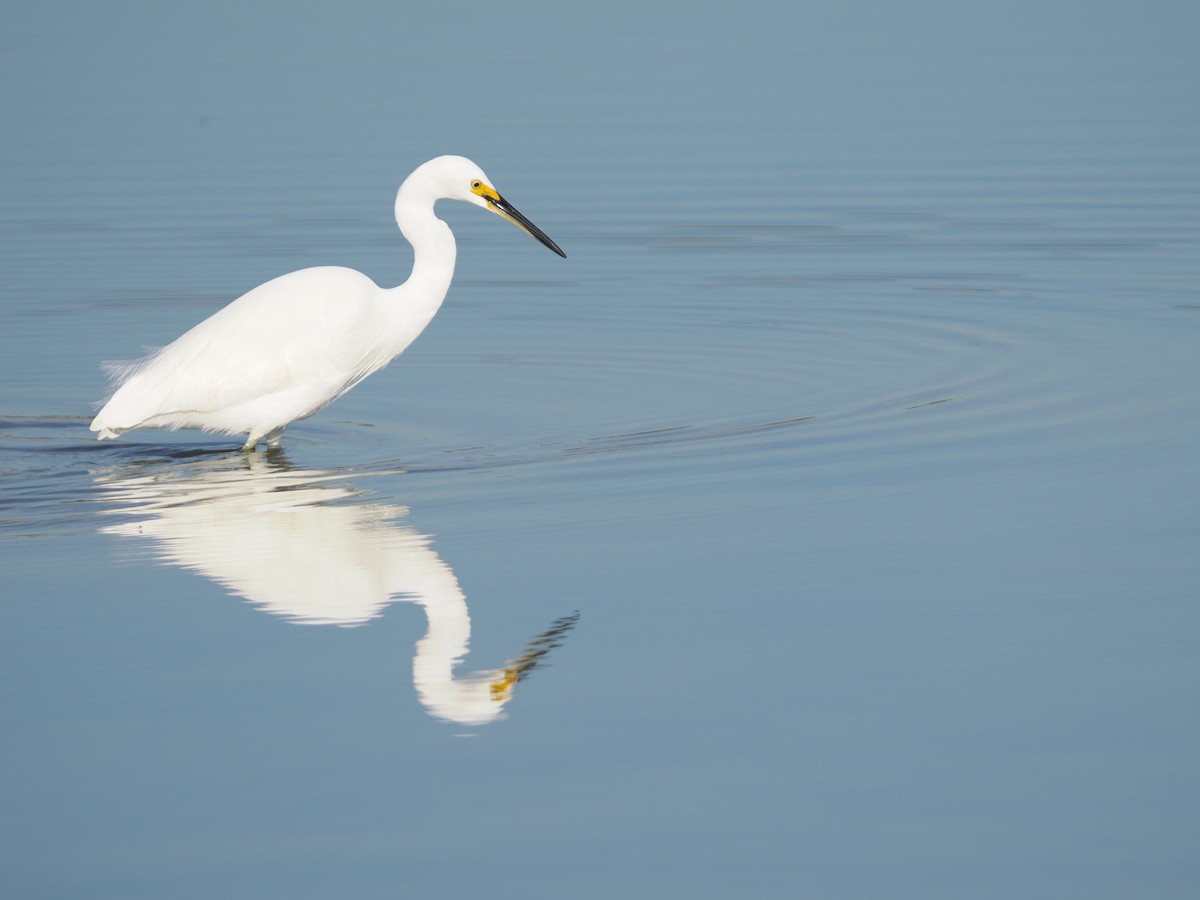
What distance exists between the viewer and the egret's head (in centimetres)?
1037

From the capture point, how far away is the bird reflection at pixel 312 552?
644 cm

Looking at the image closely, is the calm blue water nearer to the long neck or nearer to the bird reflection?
the bird reflection

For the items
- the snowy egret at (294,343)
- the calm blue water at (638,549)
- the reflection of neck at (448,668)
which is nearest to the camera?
the calm blue water at (638,549)

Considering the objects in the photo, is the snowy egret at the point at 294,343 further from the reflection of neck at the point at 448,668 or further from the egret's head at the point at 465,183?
the reflection of neck at the point at 448,668

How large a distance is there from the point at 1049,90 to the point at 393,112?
28.5ft

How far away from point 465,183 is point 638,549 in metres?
3.31

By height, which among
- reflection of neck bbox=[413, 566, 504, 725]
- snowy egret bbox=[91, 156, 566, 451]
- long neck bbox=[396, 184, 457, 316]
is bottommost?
reflection of neck bbox=[413, 566, 504, 725]

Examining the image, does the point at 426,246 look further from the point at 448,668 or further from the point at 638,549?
the point at 448,668

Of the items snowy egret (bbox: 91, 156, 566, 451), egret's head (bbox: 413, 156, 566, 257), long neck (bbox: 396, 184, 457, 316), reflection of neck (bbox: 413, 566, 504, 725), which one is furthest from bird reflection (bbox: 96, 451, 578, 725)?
egret's head (bbox: 413, 156, 566, 257)

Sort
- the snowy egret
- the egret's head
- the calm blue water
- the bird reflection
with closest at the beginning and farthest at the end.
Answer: the calm blue water, the bird reflection, the snowy egret, the egret's head

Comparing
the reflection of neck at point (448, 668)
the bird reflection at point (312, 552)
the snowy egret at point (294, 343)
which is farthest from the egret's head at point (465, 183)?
the reflection of neck at point (448, 668)

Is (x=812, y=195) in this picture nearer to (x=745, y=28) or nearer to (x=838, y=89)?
(x=838, y=89)

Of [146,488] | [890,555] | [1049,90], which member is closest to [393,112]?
[1049,90]

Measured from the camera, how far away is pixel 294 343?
1017 centimetres
